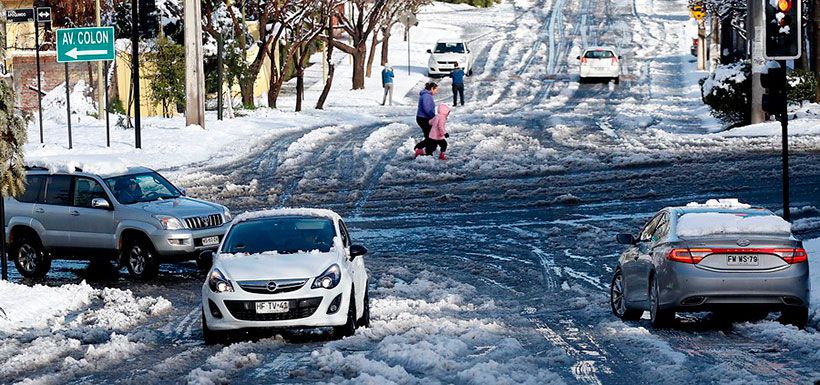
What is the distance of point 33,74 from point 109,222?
35.4 meters

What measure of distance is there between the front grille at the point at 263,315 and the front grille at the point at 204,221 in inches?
242

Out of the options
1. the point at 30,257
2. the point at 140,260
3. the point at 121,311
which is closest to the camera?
the point at 121,311

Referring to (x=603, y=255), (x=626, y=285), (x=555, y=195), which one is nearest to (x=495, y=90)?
(x=555, y=195)

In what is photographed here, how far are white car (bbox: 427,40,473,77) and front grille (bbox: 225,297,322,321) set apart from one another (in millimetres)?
51273

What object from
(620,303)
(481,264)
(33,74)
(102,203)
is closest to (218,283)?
(620,303)

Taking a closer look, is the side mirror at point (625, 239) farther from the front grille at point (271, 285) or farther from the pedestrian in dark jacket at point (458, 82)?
the pedestrian in dark jacket at point (458, 82)

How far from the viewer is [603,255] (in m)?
20.7

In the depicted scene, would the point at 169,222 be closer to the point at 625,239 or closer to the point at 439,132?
the point at 625,239

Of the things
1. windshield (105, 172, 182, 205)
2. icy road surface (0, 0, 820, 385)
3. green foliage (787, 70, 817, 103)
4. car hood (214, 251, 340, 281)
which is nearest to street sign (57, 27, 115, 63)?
icy road surface (0, 0, 820, 385)

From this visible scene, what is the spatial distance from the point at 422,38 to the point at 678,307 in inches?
2843

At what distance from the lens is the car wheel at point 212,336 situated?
44.9 ft

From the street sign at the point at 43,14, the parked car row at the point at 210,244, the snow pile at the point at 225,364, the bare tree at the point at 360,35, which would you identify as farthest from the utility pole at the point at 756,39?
the bare tree at the point at 360,35

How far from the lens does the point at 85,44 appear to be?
33.6m

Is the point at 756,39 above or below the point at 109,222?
above
